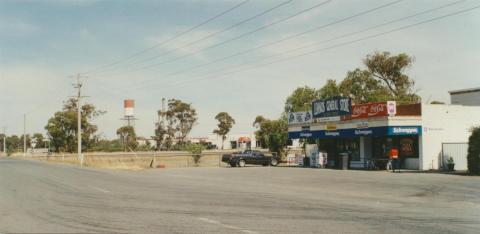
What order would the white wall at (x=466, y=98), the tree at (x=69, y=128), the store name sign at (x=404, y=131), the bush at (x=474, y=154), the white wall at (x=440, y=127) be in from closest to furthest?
the bush at (x=474, y=154) → the store name sign at (x=404, y=131) → the white wall at (x=440, y=127) → the white wall at (x=466, y=98) → the tree at (x=69, y=128)

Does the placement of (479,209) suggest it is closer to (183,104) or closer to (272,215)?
(272,215)

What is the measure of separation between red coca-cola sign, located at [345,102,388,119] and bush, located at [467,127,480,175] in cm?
690

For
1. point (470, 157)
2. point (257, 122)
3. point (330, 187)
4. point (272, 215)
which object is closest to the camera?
point (272, 215)

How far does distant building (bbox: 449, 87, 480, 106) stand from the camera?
5569 centimetres

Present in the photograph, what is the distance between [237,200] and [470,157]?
65.0ft

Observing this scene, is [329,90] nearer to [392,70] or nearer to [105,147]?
[392,70]

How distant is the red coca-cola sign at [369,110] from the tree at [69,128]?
241 ft

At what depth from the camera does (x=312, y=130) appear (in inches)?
1815

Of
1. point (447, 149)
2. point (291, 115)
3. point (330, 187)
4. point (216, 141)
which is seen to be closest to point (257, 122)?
point (216, 141)

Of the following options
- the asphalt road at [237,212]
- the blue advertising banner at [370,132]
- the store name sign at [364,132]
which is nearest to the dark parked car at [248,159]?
the blue advertising banner at [370,132]

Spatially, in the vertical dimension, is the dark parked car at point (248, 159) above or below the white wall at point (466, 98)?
below

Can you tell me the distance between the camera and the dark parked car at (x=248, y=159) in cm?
4878

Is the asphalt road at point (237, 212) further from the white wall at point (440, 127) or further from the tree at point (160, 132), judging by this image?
the tree at point (160, 132)

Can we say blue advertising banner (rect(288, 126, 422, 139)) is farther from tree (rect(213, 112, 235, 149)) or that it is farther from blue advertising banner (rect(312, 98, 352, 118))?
tree (rect(213, 112, 235, 149))
